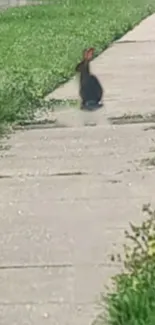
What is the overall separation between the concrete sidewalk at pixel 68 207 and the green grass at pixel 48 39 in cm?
76

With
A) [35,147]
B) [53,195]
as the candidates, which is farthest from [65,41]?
[53,195]

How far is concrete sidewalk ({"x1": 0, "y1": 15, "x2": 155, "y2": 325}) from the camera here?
19.3 ft

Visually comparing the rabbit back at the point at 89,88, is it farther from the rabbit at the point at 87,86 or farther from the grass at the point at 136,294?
the grass at the point at 136,294

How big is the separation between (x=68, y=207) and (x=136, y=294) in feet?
8.05

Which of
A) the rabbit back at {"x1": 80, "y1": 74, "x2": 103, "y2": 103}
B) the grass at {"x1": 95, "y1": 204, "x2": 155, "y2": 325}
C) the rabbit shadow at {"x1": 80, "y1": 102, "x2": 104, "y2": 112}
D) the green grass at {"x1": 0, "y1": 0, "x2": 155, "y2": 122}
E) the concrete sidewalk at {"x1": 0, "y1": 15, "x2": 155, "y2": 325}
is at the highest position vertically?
the grass at {"x1": 95, "y1": 204, "x2": 155, "y2": 325}

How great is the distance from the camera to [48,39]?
17688 millimetres

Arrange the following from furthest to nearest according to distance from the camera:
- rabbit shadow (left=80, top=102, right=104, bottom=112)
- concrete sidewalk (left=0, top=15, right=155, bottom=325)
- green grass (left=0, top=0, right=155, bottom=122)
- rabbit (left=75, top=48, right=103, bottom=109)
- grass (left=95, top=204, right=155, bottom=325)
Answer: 1. green grass (left=0, top=0, right=155, bottom=122)
2. rabbit shadow (left=80, top=102, right=104, bottom=112)
3. rabbit (left=75, top=48, right=103, bottom=109)
4. concrete sidewalk (left=0, top=15, right=155, bottom=325)
5. grass (left=95, top=204, right=155, bottom=325)

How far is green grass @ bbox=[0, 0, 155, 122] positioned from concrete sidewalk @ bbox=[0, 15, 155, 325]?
0.76 m

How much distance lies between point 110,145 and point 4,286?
371 cm


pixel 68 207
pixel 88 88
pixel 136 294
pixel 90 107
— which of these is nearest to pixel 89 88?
pixel 88 88

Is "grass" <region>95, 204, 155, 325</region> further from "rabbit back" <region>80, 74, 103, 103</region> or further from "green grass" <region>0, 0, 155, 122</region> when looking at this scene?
"rabbit back" <region>80, 74, 103, 103</region>

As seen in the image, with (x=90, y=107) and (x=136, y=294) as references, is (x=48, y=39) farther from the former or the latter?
(x=136, y=294)

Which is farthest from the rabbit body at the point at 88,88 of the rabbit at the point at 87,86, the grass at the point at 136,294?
the grass at the point at 136,294

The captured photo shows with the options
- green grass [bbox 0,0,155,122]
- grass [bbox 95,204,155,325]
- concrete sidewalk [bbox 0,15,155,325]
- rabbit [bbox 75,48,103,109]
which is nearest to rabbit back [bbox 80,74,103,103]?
rabbit [bbox 75,48,103,109]
